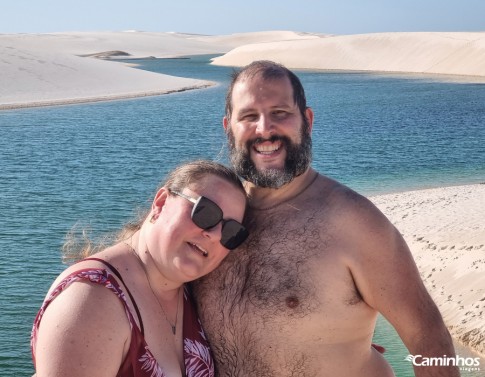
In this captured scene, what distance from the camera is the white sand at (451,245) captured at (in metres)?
8.16

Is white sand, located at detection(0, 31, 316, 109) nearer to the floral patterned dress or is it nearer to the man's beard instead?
the man's beard

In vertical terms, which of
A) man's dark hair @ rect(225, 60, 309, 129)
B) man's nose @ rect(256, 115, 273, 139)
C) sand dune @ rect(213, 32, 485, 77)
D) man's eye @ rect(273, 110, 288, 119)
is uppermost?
man's dark hair @ rect(225, 60, 309, 129)

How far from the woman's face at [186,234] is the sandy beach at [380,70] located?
5.60 metres

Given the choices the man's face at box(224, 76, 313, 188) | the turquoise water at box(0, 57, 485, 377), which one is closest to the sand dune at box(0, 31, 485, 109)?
the turquoise water at box(0, 57, 485, 377)

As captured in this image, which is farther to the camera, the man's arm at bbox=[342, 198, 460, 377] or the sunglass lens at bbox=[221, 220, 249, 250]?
the man's arm at bbox=[342, 198, 460, 377]

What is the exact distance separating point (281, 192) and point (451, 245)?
25.1ft

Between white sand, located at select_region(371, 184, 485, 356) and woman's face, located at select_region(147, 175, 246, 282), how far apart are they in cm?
559

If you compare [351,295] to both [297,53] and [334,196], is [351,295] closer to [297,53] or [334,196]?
[334,196]

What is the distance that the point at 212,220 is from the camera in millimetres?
2623

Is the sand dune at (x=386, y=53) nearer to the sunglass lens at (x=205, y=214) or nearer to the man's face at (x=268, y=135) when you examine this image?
the man's face at (x=268, y=135)

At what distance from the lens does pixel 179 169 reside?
9.13 ft

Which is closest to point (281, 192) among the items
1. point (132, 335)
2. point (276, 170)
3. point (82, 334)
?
point (276, 170)

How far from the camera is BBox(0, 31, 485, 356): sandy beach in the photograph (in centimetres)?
911

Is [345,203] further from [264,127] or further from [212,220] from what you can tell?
[212,220]
